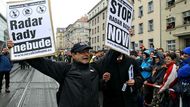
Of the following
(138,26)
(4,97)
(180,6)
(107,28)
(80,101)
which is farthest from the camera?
(138,26)

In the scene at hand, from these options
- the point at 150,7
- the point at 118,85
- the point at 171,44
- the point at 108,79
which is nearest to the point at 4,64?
the point at 118,85

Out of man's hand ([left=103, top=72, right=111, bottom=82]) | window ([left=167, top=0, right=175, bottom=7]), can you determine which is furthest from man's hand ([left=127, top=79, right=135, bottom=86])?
window ([left=167, top=0, right=175, bottom=7])

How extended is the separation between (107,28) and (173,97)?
132 inches

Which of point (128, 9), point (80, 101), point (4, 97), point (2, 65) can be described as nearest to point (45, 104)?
point (4, 97)

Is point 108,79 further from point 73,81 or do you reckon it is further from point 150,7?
point 150,7

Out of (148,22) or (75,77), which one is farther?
(148,22)

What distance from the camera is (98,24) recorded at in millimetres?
84562

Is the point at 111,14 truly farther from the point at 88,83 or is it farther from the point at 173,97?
the point at 173,97

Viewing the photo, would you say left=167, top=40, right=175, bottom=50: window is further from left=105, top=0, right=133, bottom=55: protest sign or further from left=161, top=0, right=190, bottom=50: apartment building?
left=105, top=0, right=133, bottom=55: protest sign

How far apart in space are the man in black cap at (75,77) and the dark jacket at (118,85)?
92cm

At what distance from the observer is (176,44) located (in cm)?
3688

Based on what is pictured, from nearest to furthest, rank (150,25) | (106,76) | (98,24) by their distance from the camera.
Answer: (106,76), (150,25), (98,24)

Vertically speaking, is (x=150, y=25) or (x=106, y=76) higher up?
(x=150, y=25)

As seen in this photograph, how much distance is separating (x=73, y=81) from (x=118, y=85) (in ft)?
4.16
